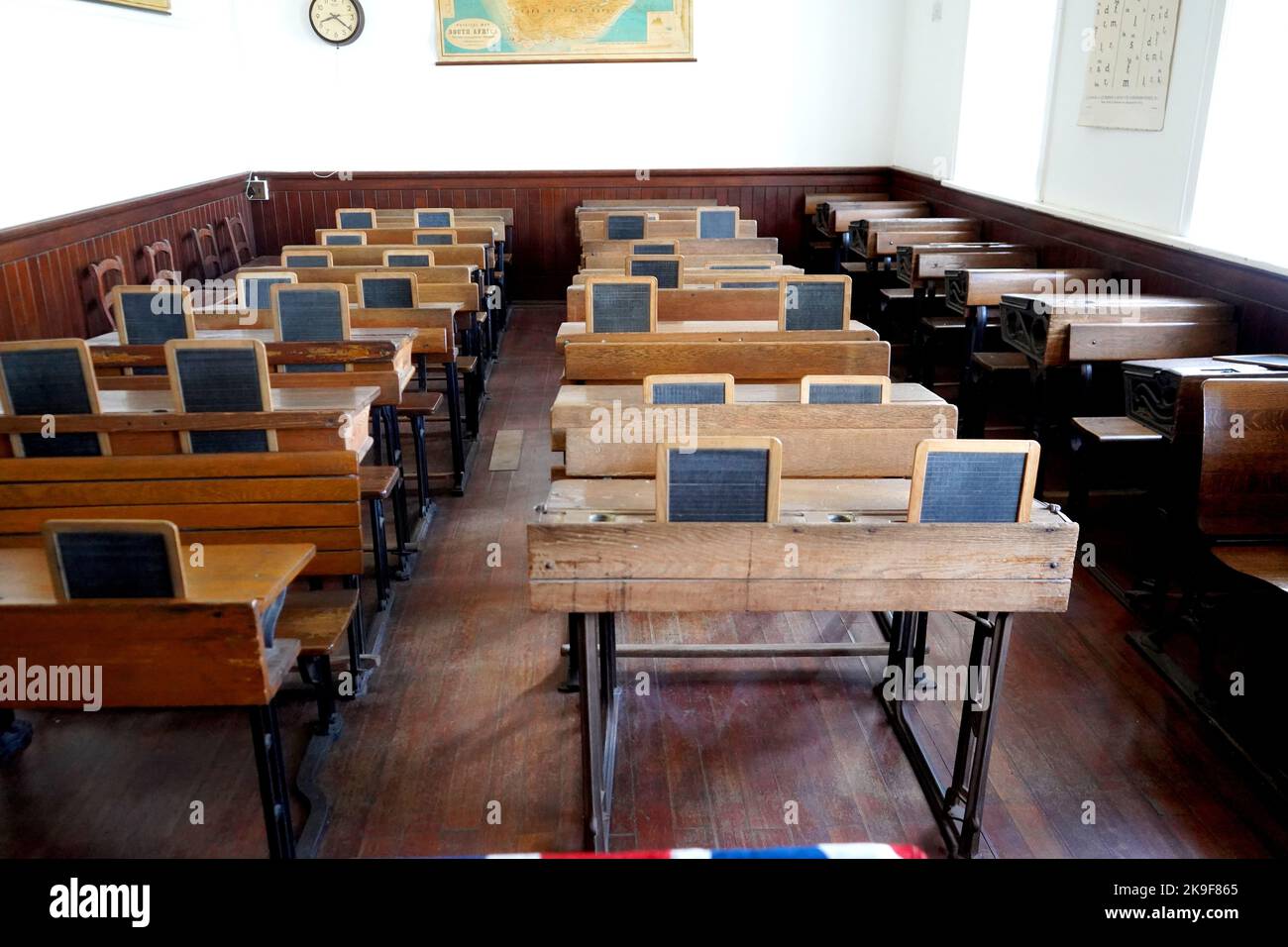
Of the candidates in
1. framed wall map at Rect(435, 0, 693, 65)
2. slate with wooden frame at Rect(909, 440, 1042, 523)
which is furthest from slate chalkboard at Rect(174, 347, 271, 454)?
framed wall map at Rect(435, 0, 693, 65)

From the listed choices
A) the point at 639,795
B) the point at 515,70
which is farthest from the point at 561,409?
the point at 515,70

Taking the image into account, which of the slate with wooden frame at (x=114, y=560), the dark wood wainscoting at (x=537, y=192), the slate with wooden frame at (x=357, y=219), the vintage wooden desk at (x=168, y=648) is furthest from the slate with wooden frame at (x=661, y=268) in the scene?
the dark wood wainscoting at (x=537, y=192)

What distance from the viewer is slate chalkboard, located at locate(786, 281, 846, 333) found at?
14.0 ft

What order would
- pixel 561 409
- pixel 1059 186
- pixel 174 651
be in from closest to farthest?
pixel 174 651, pixel 561 409, pixel 1059 186

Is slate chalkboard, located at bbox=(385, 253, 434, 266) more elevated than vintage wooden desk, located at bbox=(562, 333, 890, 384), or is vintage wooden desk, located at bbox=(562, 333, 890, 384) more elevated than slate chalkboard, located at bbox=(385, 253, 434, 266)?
slate chalkboard, located at bbox=(385, 253, 434, 266)

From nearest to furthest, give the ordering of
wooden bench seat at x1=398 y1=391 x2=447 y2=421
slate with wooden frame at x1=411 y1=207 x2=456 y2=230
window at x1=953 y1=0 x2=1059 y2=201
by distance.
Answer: wooden bench seat at x1=398 y1=391 x2=447 y2=421 → window at x1=953 y1=0 x2=1059 y2=201 → slate with wooden frame at x1=411 y1=207 x2=456 y2=230

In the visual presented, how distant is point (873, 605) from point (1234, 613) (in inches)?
82.4

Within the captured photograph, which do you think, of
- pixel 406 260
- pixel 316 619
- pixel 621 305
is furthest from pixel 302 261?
pixel 316 619

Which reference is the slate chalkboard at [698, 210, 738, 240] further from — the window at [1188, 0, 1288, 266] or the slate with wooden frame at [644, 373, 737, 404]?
the slate with wooden frame at [644, 373, 737, 404]

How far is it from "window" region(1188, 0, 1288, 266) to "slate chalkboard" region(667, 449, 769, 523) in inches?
112

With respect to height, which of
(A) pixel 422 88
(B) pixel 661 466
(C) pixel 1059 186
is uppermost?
(A) pixel 422 88

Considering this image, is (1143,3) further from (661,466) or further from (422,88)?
(422,88)

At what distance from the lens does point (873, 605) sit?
207 centimetres

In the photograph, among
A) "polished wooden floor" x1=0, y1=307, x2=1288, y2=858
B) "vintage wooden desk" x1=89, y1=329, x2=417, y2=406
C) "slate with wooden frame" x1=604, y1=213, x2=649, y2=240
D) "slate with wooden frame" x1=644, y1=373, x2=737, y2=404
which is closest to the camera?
"polished wooden floor" x1=0, y1=307, x2=1288, y2=858
